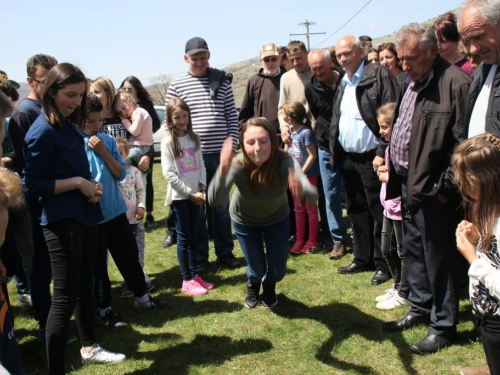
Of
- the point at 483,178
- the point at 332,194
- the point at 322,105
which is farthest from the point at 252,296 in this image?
the point at 483,178

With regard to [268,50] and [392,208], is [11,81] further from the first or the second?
[392,208]

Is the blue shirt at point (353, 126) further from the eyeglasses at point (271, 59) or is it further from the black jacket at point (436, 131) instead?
the eyeglasses at point (271, 59)

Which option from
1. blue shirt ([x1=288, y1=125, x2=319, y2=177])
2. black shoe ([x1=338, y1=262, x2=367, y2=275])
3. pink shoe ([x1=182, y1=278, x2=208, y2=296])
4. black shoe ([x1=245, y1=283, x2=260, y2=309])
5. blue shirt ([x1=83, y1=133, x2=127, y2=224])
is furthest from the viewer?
blue shirt ([x1=288, y1=125, x2=319, y2=177])

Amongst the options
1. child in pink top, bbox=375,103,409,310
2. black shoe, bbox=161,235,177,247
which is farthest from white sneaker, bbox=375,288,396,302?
black shoe, bbox=161,235,177,247

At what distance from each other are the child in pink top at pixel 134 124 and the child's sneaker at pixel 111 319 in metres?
1.64

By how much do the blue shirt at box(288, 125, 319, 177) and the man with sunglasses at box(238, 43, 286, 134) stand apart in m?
0.70

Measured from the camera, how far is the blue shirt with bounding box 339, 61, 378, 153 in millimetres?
4801

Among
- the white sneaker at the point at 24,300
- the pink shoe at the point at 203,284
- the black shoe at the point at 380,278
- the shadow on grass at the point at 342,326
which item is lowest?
the shadow on grass at the point at 342,326

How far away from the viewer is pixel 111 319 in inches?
170

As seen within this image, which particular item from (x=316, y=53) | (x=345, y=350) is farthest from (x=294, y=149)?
(x=345, y=350)

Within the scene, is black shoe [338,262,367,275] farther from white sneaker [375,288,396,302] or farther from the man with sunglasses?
Result: the man with sunglasses

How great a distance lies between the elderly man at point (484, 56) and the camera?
109 inches

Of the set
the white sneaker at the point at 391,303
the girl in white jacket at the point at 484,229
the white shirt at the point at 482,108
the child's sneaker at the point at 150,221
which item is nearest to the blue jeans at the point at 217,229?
the white sneaker at the point at 391,303

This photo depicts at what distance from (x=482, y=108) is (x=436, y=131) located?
37cm
